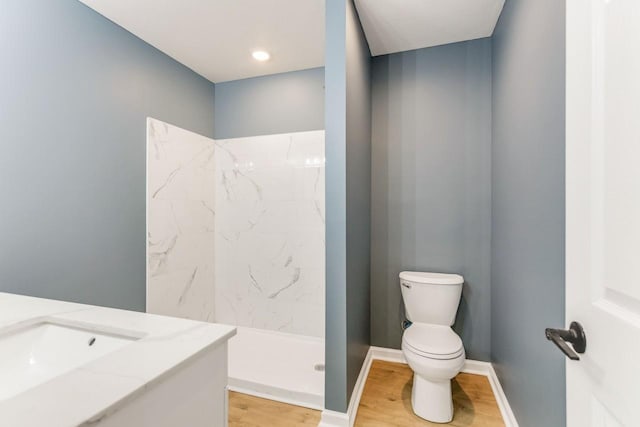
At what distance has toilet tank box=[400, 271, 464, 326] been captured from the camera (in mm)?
1938

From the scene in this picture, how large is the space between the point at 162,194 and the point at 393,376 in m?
2.28

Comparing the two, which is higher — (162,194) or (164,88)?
(164,88)

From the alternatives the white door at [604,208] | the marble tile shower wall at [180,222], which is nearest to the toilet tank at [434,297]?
the white door at [604,208]

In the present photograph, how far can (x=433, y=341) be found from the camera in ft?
5.60

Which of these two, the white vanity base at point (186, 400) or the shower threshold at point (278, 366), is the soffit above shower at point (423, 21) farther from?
the shower threshold at point (278, 366)

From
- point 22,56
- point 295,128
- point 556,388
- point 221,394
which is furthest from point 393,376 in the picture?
point 22,56

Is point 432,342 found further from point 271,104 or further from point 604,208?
point 271,104

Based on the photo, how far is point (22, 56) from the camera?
1491 millimetres

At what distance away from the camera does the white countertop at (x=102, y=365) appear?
0.50 metres

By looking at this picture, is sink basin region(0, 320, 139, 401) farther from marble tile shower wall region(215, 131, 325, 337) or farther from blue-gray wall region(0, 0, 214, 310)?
marble tile shower wall region(215, 131, 325, 337)

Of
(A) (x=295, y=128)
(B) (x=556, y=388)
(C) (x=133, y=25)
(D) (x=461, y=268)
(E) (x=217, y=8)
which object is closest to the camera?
(B) (x=556, y=388)

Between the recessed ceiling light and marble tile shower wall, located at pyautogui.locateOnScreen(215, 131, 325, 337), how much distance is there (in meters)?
0.65

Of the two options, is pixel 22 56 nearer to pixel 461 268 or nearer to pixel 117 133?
pixel 117 133

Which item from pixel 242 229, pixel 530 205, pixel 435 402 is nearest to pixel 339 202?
pixel 530 205
